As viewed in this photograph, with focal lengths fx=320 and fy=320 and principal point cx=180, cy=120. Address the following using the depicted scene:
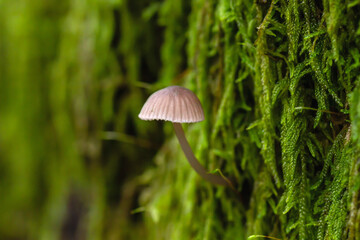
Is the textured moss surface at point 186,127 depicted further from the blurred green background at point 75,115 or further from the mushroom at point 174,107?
the mushroom at point 174,107

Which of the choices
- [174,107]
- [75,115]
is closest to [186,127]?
[174,107]

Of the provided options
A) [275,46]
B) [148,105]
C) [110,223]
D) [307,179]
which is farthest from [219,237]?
[110,223]

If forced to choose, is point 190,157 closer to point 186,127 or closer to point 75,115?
point 186,127

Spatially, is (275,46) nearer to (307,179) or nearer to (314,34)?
(314,34)

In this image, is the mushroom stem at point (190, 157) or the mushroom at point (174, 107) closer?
the mushroom at point (174, 107)

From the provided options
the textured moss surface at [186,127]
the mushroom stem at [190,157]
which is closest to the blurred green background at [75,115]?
the textured moss surface at [186,127]

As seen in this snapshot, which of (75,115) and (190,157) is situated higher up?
(75,115)
